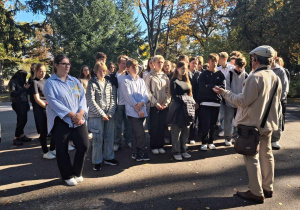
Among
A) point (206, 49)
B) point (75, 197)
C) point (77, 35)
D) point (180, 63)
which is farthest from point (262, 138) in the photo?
point (206, 49)

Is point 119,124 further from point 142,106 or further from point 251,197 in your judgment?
point 251,197

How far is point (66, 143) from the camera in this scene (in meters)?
3.88

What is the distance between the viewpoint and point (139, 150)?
5.15 m

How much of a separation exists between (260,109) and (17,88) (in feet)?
18.9

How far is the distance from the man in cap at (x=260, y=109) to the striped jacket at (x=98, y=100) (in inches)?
91.3

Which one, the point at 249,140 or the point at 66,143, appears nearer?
the point at 249,140

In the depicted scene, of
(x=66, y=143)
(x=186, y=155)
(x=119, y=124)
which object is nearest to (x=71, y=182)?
(x=66, y=143)

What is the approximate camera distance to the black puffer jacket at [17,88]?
6.06 m

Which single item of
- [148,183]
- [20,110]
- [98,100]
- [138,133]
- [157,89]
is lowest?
[148,183]

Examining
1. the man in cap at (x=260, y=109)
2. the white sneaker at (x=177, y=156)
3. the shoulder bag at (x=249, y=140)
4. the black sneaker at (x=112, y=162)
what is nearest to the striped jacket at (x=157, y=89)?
the white sneaker at (x=177, y=156)

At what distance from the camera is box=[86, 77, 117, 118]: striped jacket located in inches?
173

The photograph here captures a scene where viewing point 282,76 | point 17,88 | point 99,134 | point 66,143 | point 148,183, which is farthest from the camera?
point 17,88

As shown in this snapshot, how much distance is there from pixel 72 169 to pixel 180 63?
3.01 m

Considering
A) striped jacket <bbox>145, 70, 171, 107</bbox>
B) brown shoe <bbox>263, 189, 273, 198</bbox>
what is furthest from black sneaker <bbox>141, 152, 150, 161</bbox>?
brown shoe <bbox>263, 189, 273, 198</bbox>
